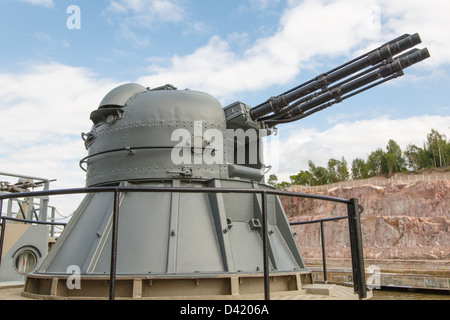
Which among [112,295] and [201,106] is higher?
[201,106]

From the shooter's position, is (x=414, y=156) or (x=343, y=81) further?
(x=414, y=156)

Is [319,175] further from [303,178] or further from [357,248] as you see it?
[357,248]

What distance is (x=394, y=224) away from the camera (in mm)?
35375

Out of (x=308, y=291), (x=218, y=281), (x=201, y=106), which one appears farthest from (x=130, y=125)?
(x=308, y=291)

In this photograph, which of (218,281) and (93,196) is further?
(93,196)

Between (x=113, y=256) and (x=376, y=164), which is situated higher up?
(x=376, y=164)

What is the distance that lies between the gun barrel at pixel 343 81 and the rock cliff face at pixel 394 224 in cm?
2801

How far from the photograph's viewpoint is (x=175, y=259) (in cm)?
460

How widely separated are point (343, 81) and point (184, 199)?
3.21 metres

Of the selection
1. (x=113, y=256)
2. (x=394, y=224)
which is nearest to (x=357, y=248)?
(x=113, y=256)

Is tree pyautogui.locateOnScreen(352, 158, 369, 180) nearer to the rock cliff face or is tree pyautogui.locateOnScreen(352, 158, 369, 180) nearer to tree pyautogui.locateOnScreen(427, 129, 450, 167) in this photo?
tree pyautogui.locateOnScreen(427, 129, 450, 167)

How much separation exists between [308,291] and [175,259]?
1.66 m

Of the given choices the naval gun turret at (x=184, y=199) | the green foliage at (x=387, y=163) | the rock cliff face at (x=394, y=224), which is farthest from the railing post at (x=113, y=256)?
the green foliage at (x=387, y=163)
